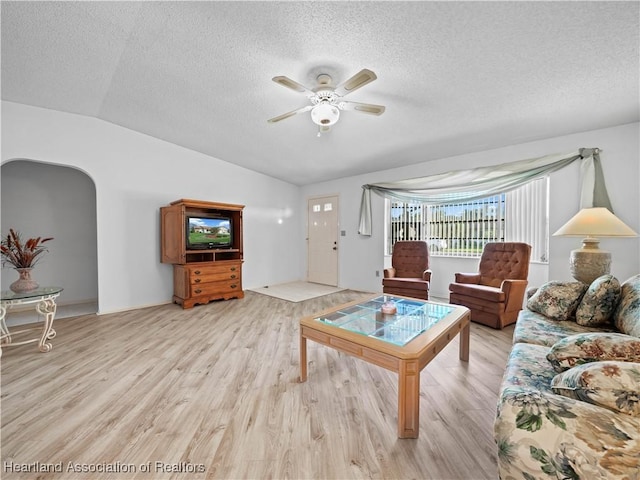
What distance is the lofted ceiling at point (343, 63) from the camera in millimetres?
1717

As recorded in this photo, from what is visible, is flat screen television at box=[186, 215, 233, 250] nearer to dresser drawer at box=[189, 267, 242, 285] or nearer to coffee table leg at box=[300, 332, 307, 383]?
dresser drawer at box=[189, 267, 242, 285]

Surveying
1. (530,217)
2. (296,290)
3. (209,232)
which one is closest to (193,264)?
(209,232)

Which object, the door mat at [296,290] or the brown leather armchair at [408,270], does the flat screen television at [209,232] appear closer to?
the door mat at [296,290]

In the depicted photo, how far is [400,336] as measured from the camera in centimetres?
163

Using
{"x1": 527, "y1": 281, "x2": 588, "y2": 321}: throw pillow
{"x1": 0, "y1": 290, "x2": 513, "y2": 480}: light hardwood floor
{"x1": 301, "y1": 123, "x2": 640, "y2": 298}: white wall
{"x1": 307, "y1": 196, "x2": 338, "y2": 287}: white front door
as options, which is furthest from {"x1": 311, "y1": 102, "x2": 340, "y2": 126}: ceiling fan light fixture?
{"x1": 307, "y1": 196, "x2": 338, "y2": 287}: white front door

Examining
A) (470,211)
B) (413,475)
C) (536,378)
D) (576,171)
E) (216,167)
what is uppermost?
(216,167)

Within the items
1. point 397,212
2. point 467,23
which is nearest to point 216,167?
point 397,212

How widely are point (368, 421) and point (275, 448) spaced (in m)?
0.54

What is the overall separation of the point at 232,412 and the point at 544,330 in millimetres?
2144

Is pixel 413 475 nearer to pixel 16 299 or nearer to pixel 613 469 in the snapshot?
pixel 613 469

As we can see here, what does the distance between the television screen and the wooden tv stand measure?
103mm

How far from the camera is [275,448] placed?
1310mm

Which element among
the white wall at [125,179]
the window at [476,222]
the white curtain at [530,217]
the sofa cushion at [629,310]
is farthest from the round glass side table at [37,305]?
the white curtain at [530,217]

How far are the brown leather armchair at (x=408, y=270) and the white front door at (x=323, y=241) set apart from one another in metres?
1.56
